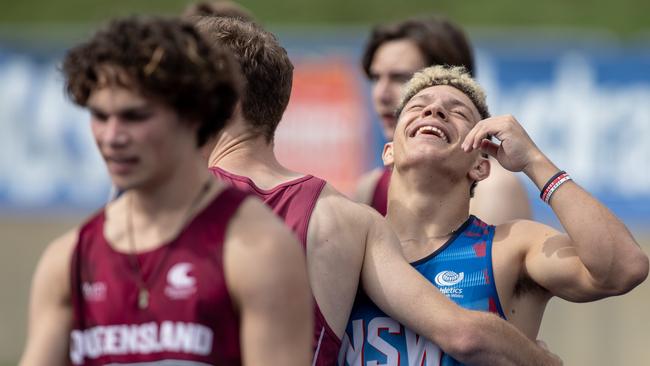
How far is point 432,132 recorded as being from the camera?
4.40 meters

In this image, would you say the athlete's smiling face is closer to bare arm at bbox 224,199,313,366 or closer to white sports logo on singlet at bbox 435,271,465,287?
white sports logo on singlet at bbox 435,271,465,287

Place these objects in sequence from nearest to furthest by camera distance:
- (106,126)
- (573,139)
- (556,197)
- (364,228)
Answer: (106,126) < (364,228) < (556,197) < (573,139)

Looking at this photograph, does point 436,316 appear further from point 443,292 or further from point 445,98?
point 445,98

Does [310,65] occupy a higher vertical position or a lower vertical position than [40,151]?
higher

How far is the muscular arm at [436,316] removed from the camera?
12.4 ft

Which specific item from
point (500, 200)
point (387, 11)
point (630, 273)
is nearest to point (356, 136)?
point (387, 11)

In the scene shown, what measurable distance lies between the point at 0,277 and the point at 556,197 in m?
9.08

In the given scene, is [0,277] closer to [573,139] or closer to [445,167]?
[573,139]

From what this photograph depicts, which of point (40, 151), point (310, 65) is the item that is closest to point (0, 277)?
point (40, 151)

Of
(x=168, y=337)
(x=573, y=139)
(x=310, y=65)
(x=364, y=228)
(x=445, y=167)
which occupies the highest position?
(x=310, y=65)

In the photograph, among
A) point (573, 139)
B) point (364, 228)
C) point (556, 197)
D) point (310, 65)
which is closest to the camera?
point (364, 228)

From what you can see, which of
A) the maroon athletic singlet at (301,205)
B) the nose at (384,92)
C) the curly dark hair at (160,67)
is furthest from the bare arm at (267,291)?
the nose at (384,92)

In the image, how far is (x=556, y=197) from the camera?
4.18 m

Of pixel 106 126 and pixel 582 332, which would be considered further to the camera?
pixel 582 332
